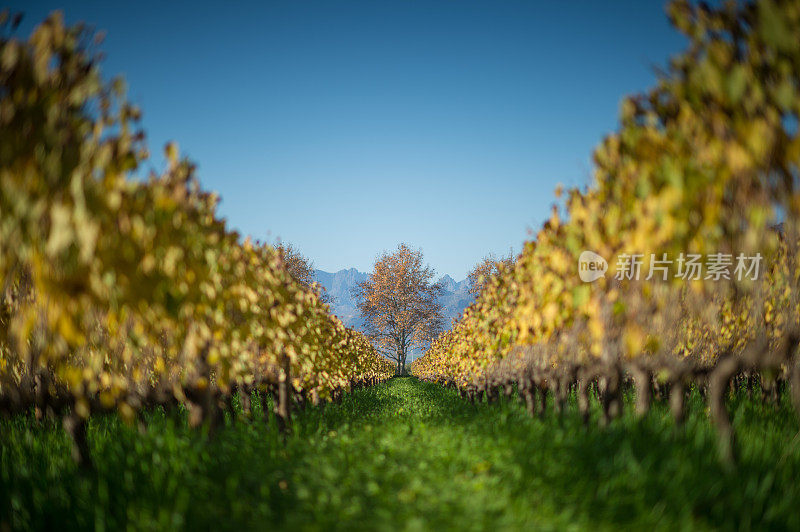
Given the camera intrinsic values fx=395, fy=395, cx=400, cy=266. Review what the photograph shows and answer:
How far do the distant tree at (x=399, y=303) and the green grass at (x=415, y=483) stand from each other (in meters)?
43.3

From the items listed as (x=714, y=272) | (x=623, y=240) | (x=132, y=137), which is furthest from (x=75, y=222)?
(x=714, y=272)

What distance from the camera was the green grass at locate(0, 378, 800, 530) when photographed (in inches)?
128

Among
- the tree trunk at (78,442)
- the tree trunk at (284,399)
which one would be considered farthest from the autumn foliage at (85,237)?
the tree trunk at (284,399)

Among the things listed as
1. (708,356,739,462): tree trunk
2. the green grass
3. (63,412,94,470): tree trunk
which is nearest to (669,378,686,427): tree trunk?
the green grass

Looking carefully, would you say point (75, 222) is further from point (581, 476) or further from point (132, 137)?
point (581, 476)

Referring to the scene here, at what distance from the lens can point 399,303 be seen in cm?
4959

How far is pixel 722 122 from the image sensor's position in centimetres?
255

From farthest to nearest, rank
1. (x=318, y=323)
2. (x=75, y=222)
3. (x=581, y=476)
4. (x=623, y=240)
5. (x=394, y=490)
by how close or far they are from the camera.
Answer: (x=318, y=323), (x=394, y=490), (x=581, y=476), (x=623, y=240), (x=75, y=222)

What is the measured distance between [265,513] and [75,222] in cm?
278

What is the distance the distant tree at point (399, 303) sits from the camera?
48.9 m

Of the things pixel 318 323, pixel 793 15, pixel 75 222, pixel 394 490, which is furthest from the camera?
pixel 318 323

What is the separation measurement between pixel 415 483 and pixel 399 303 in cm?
4552

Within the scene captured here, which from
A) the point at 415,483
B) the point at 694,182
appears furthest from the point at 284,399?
the point at 694,182

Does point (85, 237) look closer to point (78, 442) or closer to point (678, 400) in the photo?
point (78, 442)
